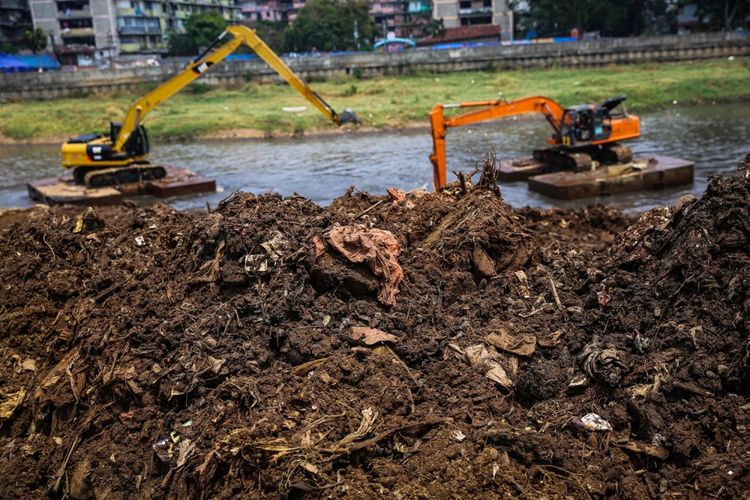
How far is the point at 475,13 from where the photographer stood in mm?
83250

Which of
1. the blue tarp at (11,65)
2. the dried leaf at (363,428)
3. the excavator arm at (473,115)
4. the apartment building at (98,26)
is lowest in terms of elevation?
the dried leaf at (363,428)

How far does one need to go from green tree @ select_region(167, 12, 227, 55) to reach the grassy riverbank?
26.6 meters

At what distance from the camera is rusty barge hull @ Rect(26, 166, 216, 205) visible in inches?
793

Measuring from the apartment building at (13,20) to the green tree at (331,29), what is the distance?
29.8 m

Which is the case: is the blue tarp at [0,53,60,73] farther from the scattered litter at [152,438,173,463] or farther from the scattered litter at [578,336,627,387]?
the scattered litter at [578,336,627,387]

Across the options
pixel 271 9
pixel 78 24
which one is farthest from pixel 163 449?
pixel 271 9

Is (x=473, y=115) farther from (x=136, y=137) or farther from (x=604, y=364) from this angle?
(x=604, y=364)

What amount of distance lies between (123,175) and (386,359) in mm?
16843

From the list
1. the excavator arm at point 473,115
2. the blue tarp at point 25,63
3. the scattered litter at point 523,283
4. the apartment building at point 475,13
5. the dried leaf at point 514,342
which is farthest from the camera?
the apartment building at point 475,13

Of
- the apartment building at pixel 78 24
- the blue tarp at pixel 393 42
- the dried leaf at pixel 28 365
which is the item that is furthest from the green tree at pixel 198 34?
the dried leaf at pixel 28 365

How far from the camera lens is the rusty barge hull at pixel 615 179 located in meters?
19.0

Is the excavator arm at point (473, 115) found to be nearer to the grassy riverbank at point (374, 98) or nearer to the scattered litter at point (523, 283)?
the scattered litter at point (523, 283)

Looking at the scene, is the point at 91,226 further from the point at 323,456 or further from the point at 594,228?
the point at 594,228

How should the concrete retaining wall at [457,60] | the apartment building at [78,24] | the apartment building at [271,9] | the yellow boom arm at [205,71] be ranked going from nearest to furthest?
the yellow boom arm at [205,71] < the concrete retaining wall at [457,60] < the apartment building at [78,24] < the apartment building at [271,9]
